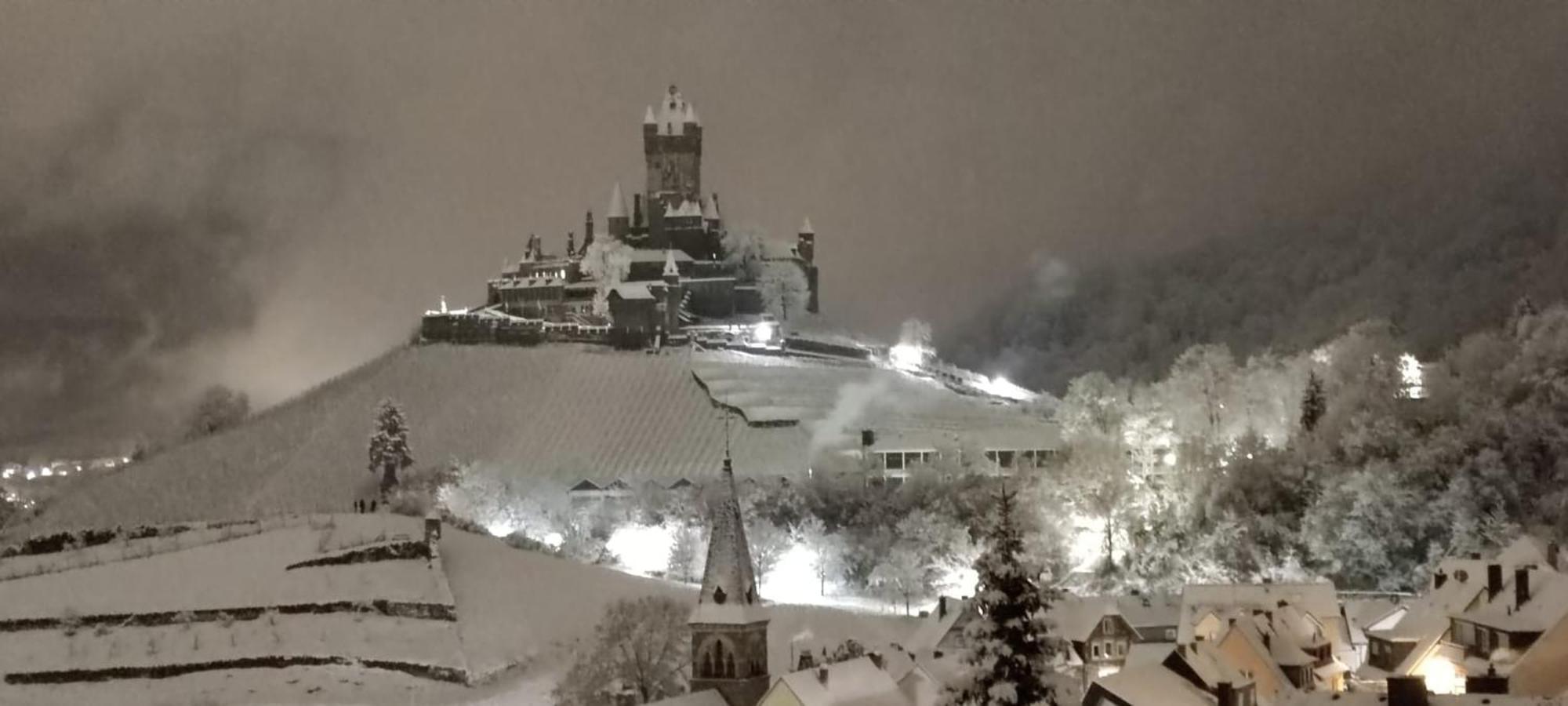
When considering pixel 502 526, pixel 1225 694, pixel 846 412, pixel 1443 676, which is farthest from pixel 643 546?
pixel 1225 694

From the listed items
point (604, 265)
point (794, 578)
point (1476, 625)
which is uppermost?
point (604, 265)

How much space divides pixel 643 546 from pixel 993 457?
17809mm

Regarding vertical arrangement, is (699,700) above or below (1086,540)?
below

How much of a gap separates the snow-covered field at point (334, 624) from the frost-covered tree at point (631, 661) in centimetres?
310

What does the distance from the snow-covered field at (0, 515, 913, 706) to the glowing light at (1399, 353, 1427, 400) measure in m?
21.6

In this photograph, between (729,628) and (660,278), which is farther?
(660,278)

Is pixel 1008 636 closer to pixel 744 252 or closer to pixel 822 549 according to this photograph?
pixel 822 549

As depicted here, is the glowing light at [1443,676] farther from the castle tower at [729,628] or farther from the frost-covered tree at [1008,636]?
the frost-covered tree at [1008,636]

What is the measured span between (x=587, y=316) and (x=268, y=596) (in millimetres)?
53732

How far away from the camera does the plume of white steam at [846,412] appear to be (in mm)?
86312

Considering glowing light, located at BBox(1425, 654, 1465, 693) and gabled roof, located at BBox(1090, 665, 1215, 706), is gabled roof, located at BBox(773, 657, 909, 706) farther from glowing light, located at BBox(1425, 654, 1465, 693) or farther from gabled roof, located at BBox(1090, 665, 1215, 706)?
glowing light, located at BBox(1425, 654, 1465, 693)

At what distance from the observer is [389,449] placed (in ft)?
271

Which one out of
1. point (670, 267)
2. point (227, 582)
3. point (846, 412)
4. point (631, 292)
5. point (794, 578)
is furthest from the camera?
point (670, 267)

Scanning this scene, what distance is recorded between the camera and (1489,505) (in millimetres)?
54406
